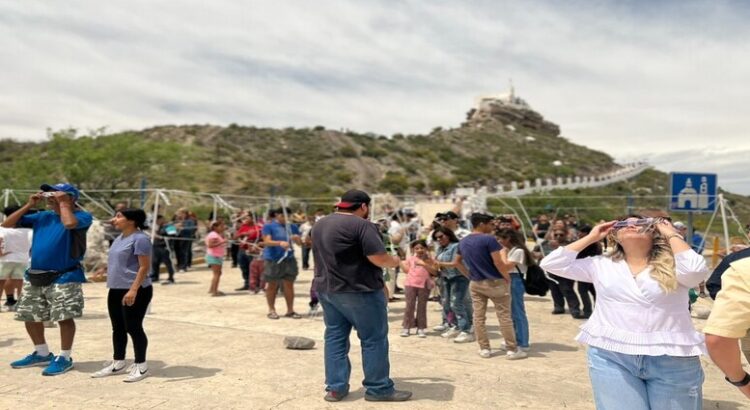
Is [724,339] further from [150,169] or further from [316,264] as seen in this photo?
[150,169]

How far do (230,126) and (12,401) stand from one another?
7068 cm

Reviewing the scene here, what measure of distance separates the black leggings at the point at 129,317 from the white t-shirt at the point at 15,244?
12.1ft

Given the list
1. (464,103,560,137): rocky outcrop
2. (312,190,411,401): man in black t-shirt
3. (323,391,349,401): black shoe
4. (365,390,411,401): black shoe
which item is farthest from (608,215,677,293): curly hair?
(464,103,560,137): rocky outcrop

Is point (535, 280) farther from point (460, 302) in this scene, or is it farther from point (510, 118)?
point (510, 118)

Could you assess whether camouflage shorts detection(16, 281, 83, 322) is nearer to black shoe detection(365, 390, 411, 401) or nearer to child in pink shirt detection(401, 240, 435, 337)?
black shoe detection(365, 390, 411, 401)

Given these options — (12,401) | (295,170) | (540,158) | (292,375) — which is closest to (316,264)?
(292,375)

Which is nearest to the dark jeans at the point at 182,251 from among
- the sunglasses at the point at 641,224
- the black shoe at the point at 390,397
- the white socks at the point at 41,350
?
the white socks at the point at 41,350

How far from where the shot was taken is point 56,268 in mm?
5145

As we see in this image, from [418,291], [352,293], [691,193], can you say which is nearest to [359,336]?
[352,293]

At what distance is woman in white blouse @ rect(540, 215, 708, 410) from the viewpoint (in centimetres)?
258

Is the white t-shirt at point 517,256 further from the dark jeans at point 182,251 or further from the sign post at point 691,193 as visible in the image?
the dark jeans at point 182,251

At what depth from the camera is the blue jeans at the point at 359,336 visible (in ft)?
14.2

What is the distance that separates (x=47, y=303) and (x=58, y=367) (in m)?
0.59

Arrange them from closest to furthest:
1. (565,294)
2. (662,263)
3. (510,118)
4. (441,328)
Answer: (662,263) < (441,328) < (565,294) < (510,118)
